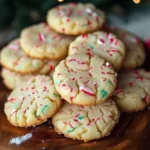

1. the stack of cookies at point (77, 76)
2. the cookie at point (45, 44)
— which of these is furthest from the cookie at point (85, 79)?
the cookie at point (45, 44)

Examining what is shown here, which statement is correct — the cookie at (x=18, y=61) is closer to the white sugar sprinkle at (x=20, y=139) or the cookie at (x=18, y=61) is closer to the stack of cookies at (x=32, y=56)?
the stack of cookies at (x=32, y=56)

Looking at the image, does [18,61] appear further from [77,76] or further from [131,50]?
[131,50]

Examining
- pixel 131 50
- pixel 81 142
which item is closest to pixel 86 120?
pixel 81 142

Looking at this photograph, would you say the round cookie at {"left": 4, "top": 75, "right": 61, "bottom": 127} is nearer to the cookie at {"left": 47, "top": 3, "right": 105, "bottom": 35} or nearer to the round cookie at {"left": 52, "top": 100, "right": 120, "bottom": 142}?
the round cookie at {"left": 52, "top": 100, "right": 120, "bottom": 142}

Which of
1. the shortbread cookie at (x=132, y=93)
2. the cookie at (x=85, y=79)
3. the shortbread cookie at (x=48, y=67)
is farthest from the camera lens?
the shortbread cookie at (x=48, y=67)

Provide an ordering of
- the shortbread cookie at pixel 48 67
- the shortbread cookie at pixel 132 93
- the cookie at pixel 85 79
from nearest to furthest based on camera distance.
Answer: the cookie at pixel 85 79, the shortbread cookie at pixel 132 93, the shortbread cookie at pixel 48 67

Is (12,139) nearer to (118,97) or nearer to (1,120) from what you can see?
(1,120)
